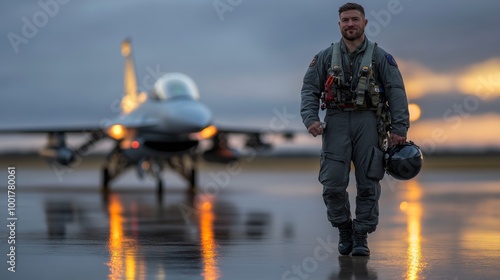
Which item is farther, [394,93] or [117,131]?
[117,131]

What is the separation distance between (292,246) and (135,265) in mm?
2224

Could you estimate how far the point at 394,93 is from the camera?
821 cm

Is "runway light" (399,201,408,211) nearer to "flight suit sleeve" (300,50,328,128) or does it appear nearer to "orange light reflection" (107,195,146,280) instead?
"orange light reflection" (107,195,146,280)

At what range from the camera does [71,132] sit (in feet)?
92.6

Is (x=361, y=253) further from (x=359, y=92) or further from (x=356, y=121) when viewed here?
(x=359, y=92)

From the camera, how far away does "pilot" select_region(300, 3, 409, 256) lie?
8172 millimetres

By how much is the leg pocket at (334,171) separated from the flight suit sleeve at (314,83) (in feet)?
1.50

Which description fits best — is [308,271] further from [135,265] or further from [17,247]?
[17,247]

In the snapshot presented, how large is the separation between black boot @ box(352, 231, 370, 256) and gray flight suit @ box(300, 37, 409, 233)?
0.05 m

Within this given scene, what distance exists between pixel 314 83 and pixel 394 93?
755mm

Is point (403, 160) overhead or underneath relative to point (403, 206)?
overhead

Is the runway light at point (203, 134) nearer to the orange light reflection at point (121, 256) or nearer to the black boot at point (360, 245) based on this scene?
the orange light reflection at point (121, 256)

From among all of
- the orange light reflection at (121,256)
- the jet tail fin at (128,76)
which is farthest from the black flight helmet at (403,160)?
the jet tail fin at (128,76)

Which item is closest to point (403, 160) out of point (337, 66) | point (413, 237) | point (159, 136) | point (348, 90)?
point (348, 90)
